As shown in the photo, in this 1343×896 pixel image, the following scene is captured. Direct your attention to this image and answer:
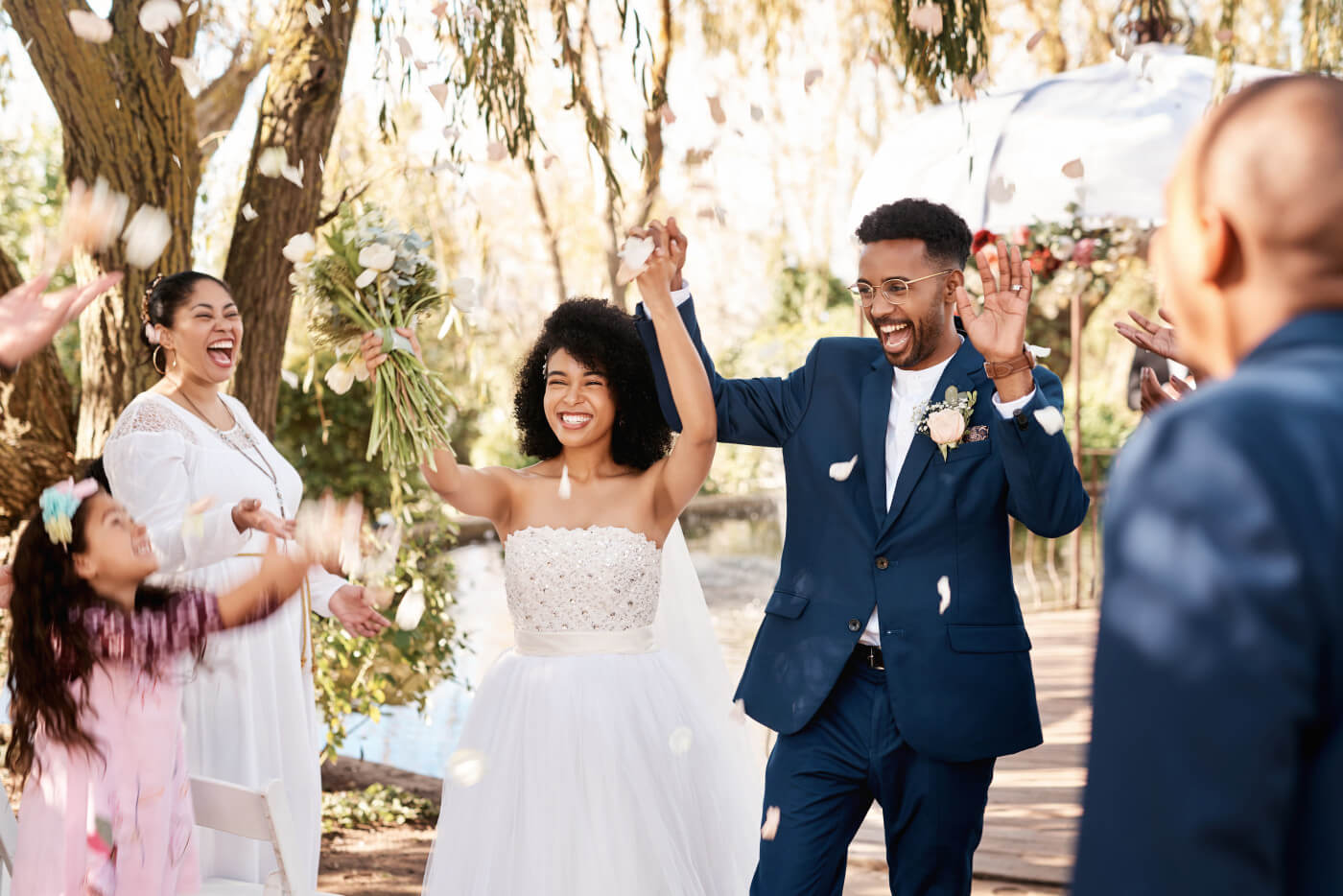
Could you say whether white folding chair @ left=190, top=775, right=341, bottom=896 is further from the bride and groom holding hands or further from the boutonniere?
the boutonniere

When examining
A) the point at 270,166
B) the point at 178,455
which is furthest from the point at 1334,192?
the point at 270,166

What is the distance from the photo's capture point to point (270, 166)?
4434mm

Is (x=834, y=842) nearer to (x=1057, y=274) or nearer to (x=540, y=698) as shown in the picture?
(x=540, y=698)

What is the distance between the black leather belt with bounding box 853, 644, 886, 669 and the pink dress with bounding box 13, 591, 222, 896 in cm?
143

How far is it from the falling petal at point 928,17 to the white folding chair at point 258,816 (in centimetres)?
218

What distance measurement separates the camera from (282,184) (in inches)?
180

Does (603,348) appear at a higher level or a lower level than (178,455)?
higher

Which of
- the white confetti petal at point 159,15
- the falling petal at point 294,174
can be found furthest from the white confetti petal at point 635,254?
the white confetti petal at point 159,15

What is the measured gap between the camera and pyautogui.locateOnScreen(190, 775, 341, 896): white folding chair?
2314mm

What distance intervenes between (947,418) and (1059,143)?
5.40 m

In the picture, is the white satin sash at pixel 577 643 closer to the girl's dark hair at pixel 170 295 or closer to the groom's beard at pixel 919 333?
the groom's beard at pixel 919 333

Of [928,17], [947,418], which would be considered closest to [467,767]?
[947,418]

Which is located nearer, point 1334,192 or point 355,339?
point 1334,192

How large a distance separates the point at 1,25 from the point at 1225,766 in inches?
214
